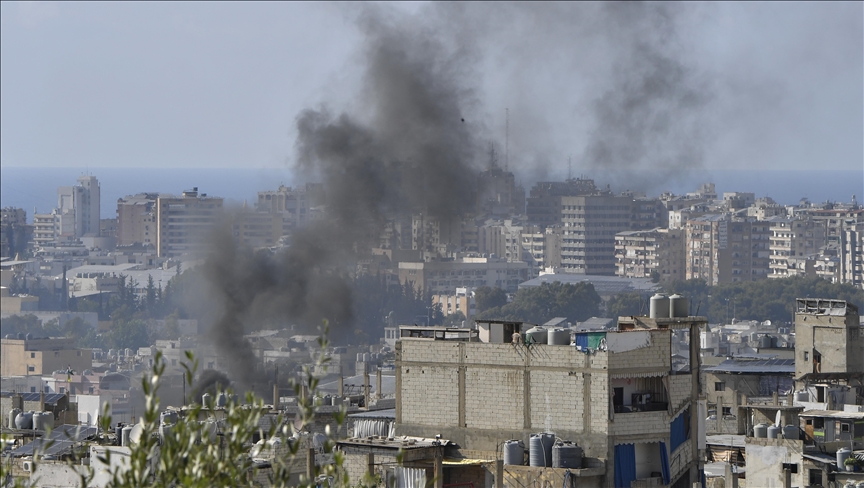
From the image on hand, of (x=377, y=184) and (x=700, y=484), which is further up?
(x=377, y=184)

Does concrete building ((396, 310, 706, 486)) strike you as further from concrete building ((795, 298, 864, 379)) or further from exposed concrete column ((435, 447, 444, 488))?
concrete building ((795, 298, 864, 379))

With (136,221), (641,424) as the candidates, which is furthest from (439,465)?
(136,221)

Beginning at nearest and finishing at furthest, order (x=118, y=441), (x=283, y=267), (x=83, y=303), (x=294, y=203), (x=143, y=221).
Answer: (x=118, y=441) → (x=283, y=267) → (x=294, y=203) → (x=83, y=303) → (x=143, y=221)

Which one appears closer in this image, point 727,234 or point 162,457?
point 162,457

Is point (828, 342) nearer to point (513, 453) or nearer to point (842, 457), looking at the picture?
point (842, 457)

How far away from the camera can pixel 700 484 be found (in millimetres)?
19094

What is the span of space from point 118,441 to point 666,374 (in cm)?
580

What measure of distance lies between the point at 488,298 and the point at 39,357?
86.7ft

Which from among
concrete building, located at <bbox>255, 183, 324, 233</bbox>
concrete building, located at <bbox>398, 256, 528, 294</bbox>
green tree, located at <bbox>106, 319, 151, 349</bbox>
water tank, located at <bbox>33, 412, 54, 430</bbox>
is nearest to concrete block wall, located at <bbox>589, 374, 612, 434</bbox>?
water tank, located at <bbox>33, 412, 54, 430</bbox>

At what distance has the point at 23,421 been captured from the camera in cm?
2586

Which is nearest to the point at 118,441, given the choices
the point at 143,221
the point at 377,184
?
the point at 377,184

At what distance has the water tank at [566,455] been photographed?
18.0 meters

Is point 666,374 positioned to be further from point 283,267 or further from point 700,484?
point 283,267

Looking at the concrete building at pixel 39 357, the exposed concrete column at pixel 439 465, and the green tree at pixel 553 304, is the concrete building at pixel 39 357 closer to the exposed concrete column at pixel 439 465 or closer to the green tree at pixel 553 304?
the green tree at pixel 553 304
